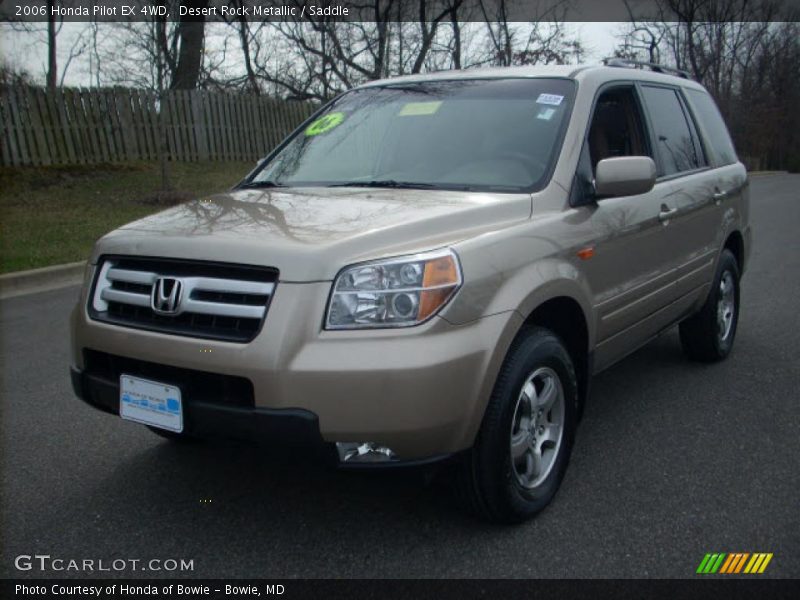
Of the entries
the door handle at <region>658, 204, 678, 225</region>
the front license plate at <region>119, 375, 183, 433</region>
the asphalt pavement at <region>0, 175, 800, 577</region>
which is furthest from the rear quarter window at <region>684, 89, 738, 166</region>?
the front license plate at <region>119, 375, 183, 433</region>

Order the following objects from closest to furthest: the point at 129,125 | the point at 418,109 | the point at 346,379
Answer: the point at 346,379 → the point at 418,109 → the point at 129,125

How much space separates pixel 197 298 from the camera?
2.62 m

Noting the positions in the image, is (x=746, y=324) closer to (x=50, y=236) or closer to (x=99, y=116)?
(x=50, y=236)

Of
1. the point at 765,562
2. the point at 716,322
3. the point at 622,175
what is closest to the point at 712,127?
the point at 716,322

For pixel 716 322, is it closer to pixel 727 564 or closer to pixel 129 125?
pixel 727 564

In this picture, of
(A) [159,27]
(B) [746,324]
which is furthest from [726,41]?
(B) [746,324]

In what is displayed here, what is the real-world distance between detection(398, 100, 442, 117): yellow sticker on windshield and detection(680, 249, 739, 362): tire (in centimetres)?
232

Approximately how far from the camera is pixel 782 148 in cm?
5800

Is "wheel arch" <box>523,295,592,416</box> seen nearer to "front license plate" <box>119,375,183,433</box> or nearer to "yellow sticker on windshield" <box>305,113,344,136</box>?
"front license plate" <box>119,375,183,433</box>

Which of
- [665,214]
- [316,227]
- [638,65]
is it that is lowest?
[665,214]

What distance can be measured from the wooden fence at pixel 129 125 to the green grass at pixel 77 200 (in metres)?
0.35

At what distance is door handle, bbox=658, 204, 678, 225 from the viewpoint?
3.98 m

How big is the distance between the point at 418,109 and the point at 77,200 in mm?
10654
